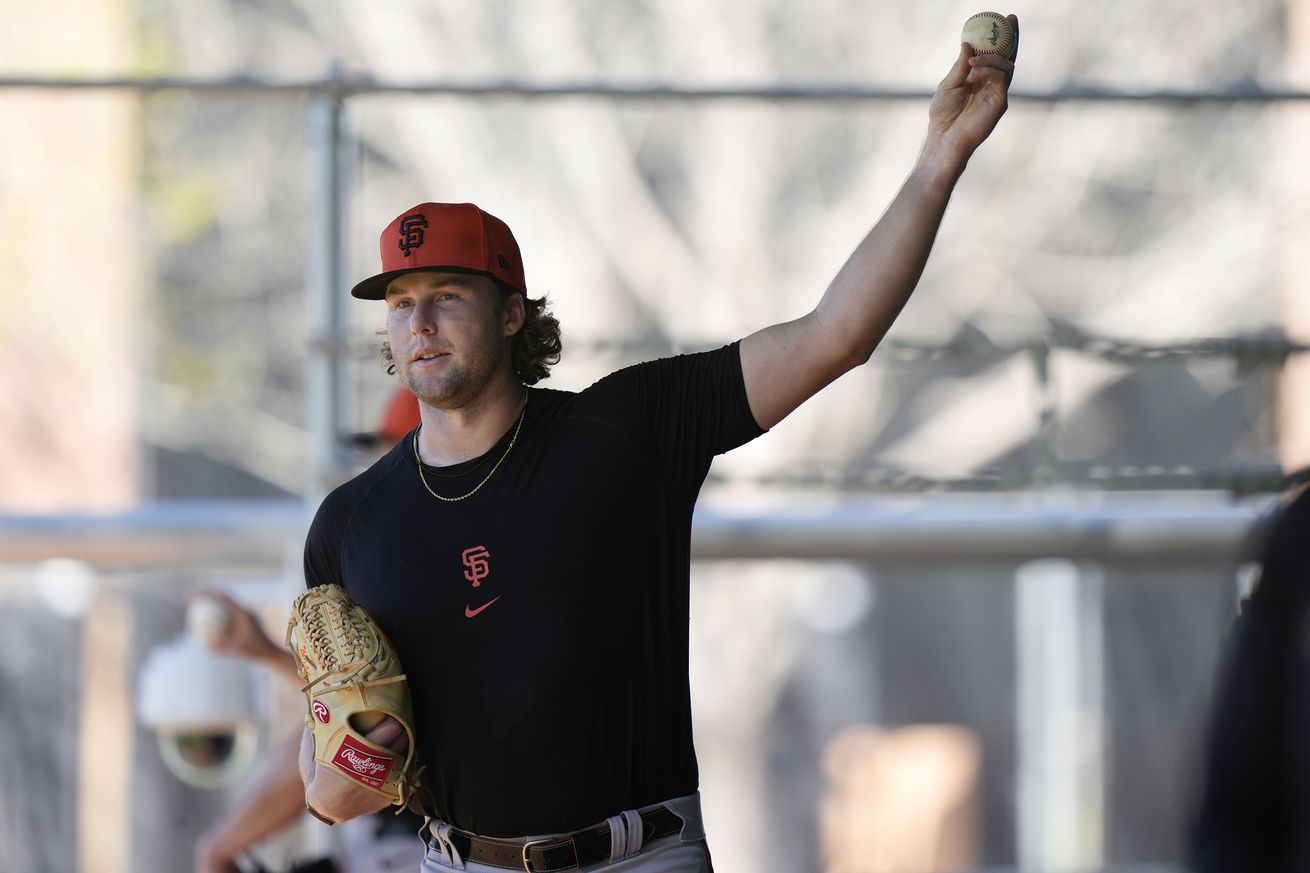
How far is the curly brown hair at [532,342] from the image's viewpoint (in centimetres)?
305

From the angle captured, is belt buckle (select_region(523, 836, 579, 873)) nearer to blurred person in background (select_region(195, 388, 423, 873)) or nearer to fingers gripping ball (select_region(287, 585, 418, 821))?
fingers gripping ball (select_region(287, 585, 418, 821))

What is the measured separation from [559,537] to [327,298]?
198cm

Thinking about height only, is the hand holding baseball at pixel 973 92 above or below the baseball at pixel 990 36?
below

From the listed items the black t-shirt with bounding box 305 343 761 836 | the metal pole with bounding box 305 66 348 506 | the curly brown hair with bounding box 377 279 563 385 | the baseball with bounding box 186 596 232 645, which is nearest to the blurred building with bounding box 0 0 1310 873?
the metal pole with bounding box 305 66 348 506

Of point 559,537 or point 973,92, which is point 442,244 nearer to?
point 559,537

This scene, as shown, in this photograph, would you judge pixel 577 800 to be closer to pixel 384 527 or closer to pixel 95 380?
pixel 384 527

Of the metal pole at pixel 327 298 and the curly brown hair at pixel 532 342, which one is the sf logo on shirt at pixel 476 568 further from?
the metal pole at pixel 327 298

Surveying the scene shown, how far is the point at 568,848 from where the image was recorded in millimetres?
2707

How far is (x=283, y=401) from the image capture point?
12.0 meters

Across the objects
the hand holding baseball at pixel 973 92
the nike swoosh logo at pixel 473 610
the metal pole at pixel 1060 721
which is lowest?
the metal pole at pixel 1060 721

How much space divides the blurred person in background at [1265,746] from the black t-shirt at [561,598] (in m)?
1.26

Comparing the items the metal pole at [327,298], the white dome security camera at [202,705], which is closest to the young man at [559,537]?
the metal pole at [327,298]

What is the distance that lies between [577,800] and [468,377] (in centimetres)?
76

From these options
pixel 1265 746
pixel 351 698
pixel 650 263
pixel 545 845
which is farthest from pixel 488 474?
A: pixel 650 263
